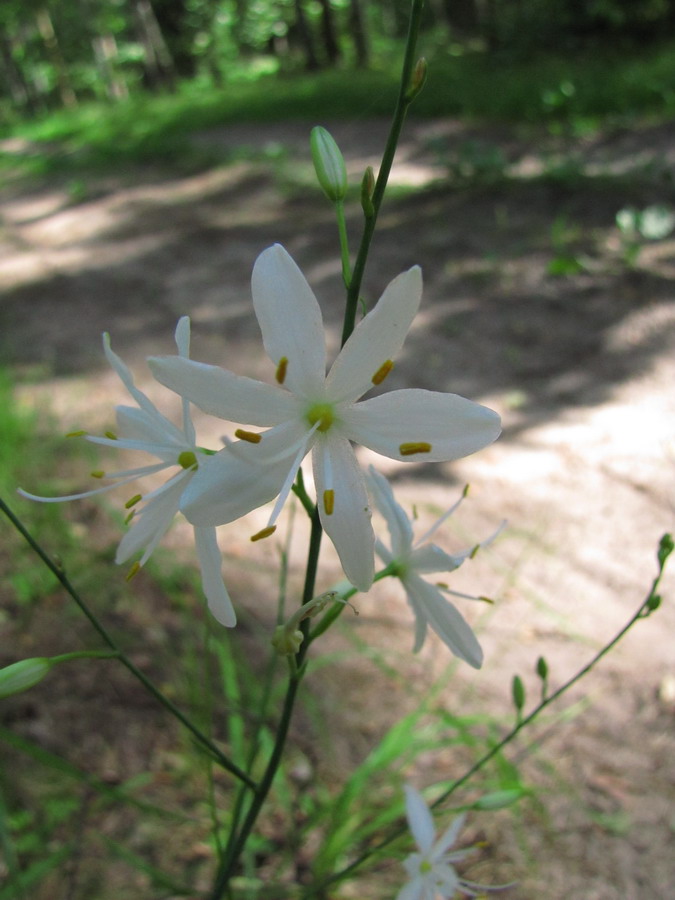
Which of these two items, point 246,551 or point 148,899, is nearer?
point 148,899

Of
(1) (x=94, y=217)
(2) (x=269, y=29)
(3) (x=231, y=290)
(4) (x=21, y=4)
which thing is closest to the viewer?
(3) (x=231, y=290)

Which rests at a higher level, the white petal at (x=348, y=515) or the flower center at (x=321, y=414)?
the flower center at (x=321, y=414)

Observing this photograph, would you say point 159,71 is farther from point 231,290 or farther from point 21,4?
point 231,290

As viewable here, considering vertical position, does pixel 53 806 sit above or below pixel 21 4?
below

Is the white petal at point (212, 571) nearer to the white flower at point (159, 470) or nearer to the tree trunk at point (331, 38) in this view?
the white flower at point (159, 470)

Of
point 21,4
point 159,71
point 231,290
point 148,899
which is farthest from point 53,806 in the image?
point 21,4

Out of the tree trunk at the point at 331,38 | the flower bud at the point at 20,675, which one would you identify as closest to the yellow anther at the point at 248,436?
the flower bud at the point at 20,675

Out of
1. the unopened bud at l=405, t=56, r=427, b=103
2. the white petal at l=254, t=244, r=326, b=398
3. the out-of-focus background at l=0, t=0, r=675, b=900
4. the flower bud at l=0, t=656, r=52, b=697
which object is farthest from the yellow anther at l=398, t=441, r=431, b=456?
the out-of-focus background at l=0, t=0, r=675, b=900

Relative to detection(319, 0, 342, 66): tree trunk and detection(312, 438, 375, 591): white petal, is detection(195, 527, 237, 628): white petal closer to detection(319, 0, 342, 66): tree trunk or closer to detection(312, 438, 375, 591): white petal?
detection(312, 438, 375, 591): white petal
